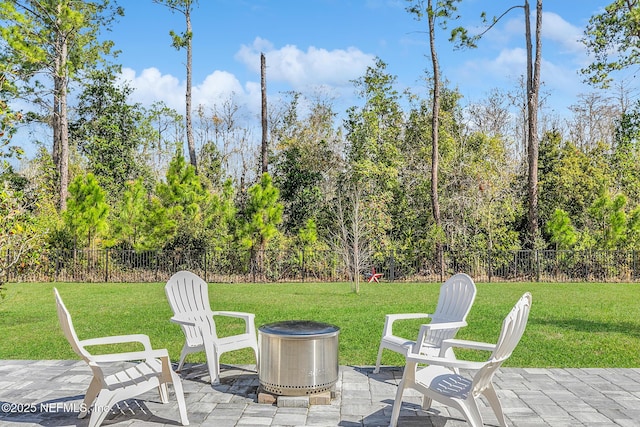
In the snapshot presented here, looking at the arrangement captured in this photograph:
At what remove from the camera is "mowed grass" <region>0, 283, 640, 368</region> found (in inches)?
260

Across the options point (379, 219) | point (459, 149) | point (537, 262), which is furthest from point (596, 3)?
point (379, 219)

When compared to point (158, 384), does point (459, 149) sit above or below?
above

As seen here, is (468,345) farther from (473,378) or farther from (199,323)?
(199,323)

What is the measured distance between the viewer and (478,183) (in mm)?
18891

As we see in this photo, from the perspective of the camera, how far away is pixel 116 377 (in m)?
4.01

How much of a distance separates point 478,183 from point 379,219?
3.70 metres

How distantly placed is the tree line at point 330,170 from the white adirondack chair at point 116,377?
9.46 m

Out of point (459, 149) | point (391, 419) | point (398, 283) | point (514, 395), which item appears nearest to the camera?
point (391, 419)

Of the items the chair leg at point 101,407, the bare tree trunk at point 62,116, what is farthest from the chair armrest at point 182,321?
the bare tree trunk at point 62,116

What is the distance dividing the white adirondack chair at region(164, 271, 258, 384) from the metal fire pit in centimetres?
73

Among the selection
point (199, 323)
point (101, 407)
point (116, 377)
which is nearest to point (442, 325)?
point (199, 323)

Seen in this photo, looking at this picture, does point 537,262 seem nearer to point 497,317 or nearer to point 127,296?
point 497,317

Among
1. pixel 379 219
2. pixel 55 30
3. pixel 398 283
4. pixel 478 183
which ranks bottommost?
pixel 398 283

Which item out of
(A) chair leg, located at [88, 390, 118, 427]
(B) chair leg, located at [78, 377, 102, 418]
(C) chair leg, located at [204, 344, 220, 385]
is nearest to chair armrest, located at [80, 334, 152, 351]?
(B) chair leg, located at [78, 377, 102, 418]
